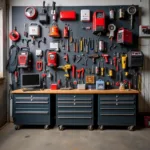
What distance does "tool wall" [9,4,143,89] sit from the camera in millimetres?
3406

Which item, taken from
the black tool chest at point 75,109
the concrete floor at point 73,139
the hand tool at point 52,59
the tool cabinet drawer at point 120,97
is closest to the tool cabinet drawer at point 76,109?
the black tool chest at point 75,109

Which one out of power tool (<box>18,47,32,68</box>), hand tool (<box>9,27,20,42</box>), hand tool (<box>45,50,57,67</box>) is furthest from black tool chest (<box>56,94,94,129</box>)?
hand tool (<box>9,27,20,42</box>)

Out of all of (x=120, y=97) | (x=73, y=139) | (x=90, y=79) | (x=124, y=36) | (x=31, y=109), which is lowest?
(x=73, y=139)

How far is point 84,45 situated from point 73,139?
1773mm

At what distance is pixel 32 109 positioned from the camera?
3078 millimetres

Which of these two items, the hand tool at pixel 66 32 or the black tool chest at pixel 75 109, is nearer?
the black tool chest at pixel 75 109

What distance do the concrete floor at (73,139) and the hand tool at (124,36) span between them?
162 cm

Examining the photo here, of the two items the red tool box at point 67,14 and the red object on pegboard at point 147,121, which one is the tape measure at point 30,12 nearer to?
the red tool box at point 67,14

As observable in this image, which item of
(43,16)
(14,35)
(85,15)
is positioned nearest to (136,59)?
(85,15)

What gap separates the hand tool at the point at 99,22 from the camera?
3193mm

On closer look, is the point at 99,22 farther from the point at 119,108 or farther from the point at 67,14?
the point at 119,108

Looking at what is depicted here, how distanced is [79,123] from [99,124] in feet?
1.18

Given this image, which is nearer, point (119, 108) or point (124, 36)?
point (119, 108)

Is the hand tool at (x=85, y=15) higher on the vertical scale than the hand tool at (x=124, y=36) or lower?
higher
